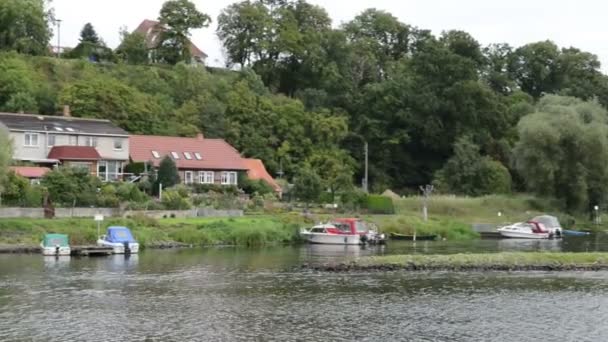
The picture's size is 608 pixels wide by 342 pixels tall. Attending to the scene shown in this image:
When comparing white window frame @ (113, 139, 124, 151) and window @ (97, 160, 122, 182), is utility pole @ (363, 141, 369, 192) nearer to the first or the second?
white window frame @ (113, 139, 124, 151)

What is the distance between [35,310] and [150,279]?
10.3 m

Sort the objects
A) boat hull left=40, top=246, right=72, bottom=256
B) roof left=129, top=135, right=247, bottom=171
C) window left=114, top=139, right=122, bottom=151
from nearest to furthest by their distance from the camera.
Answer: boat hull left=40, top=246, right=72, bottom=256 → window left=114, top=139, right=122, bottom=151 → roof left=129, top=135, right=247, bottom=171

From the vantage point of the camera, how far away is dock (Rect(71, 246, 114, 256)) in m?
57.7

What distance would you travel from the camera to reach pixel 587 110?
308 feet

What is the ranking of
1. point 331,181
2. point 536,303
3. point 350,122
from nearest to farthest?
point 536,303 → point 331,181 → point 350,122

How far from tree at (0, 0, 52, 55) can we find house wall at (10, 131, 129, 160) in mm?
27271

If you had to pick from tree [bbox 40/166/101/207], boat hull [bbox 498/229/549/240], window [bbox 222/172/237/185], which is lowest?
boat hull [bbox 498/229/549/240]

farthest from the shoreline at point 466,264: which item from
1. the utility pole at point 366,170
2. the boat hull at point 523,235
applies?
the utility pole at point 366,170

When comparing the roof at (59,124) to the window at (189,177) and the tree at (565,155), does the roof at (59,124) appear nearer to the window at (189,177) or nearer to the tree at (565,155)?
the window at (189,177)

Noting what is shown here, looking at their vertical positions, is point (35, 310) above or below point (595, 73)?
below

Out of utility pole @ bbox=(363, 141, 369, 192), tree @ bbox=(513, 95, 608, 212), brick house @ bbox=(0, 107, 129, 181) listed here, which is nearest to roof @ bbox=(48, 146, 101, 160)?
brick house @ bbox=(0, 107, 129, 181)

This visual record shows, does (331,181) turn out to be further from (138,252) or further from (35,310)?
(35,310)

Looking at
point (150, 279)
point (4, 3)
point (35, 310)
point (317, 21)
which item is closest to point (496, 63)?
point (317, 21)

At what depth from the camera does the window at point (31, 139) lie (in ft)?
262
